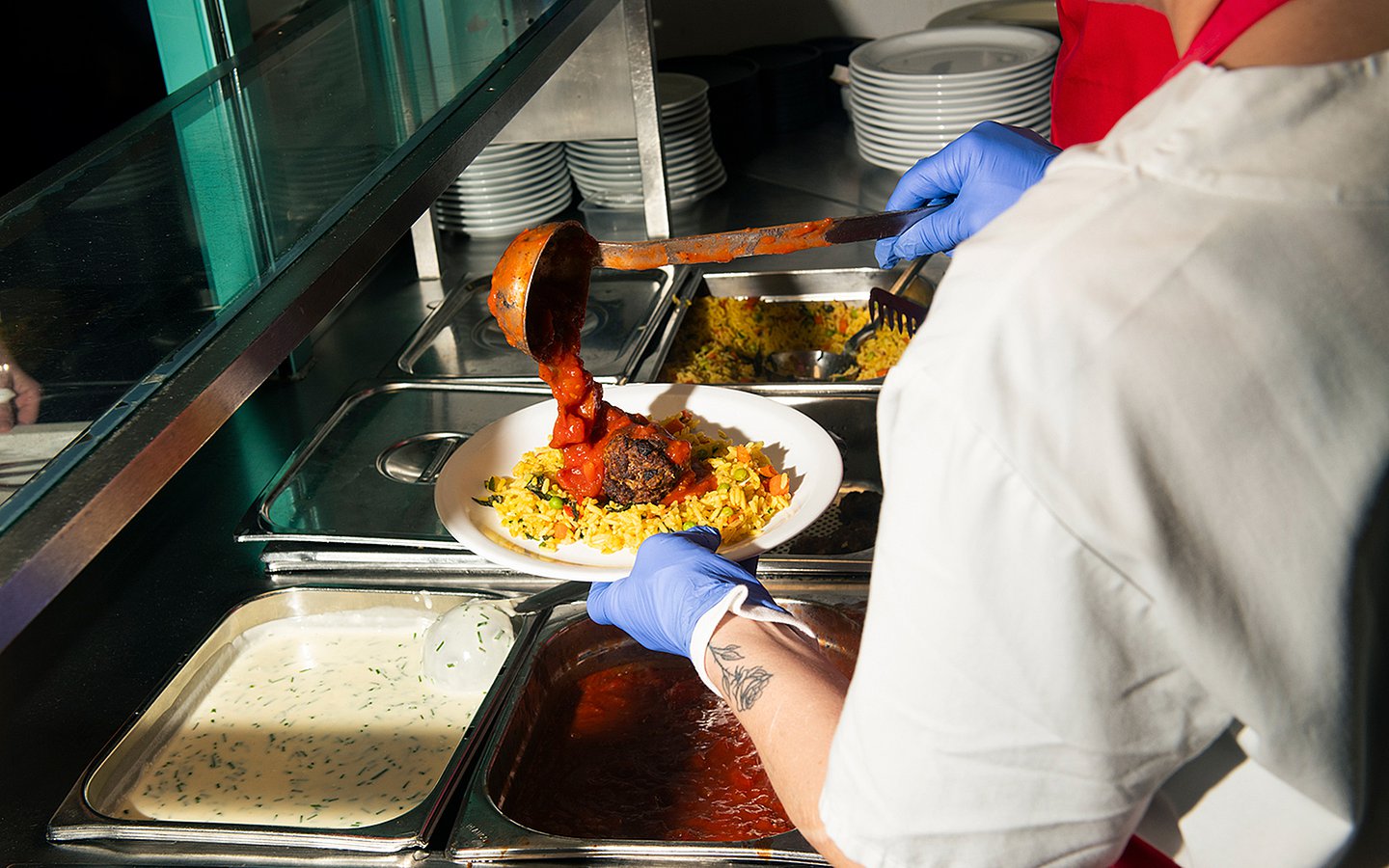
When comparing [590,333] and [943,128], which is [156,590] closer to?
[590,333]

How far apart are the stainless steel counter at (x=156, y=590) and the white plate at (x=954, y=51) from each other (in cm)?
61

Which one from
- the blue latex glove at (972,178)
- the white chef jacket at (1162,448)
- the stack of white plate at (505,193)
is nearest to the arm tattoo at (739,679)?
the white chef jacket at (1162,448)

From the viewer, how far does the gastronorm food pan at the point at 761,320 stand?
83.3 inches

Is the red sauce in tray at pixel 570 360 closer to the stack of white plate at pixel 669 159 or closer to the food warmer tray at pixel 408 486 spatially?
the food warmer tray at pixel 408 486

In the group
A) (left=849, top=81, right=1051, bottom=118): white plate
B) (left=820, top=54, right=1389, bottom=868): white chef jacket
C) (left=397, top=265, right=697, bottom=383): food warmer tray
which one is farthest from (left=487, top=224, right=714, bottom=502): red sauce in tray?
(left=849, top=81, right=1051, bottom=118): white plate

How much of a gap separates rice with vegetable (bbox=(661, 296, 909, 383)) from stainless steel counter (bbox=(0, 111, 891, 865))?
0.14m

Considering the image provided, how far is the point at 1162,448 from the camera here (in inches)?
24.0

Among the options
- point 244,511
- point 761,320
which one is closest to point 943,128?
point 761,320

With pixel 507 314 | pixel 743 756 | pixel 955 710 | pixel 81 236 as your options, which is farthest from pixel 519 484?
pixel 955 710

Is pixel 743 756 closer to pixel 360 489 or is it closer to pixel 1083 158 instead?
pixel 360 489

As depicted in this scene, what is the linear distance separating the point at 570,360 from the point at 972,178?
1.89ft

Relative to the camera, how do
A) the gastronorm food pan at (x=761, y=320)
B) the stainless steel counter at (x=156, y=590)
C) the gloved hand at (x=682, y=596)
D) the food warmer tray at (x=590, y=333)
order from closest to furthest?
the gloved hand at (x=682, y=596)
the stainless steel counter at (x=156, y=590)
the food warmer tray at (x=590, y=333)
the gastronorm food pan at (x=761, y=320)

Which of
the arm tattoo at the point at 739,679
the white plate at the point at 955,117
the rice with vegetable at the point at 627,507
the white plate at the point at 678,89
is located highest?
the white plate at the point at 678,89

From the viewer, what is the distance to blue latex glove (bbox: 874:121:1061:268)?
1521mm
